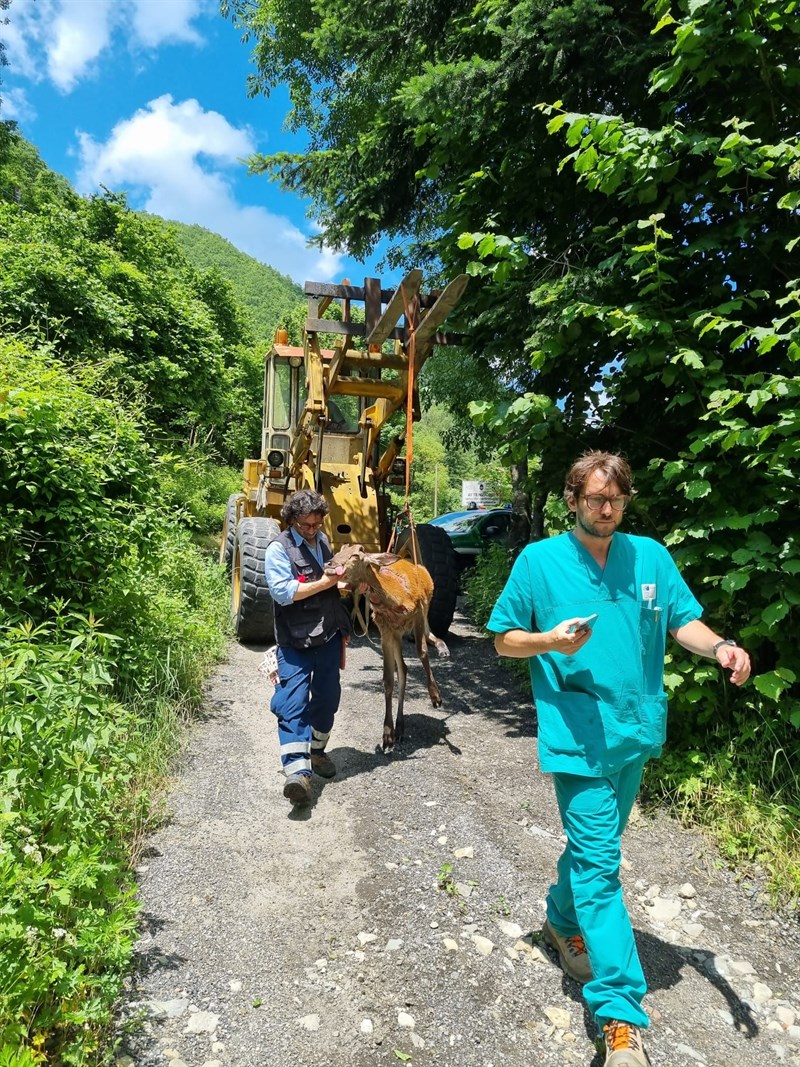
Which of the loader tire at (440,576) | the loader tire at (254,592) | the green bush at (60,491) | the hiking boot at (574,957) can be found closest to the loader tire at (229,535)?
the loader tire at (254,592)

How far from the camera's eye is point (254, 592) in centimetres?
680

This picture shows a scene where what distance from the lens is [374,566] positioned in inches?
176

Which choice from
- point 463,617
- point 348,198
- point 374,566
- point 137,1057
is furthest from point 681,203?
point 463,617

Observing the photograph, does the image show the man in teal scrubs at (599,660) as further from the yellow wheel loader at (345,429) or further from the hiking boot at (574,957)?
the yellow wheel loader at (345,429)

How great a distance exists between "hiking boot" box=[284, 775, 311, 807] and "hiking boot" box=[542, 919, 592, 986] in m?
1.58

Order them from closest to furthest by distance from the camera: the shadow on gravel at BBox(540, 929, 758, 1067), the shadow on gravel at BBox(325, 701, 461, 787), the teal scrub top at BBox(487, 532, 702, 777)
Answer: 1. the teal scrub top at BBox(487, 532, 702, 777)
2. the shadow on gravel at BBox(540, 929, 758, 1067)
3. the shadow on gravel at BBox(325, 701, 461, 787)

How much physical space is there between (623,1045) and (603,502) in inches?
66.4

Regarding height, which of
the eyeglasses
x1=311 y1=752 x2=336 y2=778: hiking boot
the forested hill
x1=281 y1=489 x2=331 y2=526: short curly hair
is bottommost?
x1=311 y1=752 x2=336 y2=778: hiking boot

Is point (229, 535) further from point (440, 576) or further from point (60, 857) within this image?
point (60, 857)

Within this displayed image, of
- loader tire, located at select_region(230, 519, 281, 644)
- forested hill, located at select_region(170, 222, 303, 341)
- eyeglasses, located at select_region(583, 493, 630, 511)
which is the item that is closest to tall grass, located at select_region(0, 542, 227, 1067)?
eyeglasses, located at select_region(583, 493, 630, 511)

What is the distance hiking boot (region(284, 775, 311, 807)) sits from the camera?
3768 millimetres

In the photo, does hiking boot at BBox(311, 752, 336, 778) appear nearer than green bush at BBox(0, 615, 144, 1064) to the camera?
No

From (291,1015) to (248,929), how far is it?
1.70 ft

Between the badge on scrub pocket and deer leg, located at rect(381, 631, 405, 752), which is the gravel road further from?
the badge on scrub pocket
